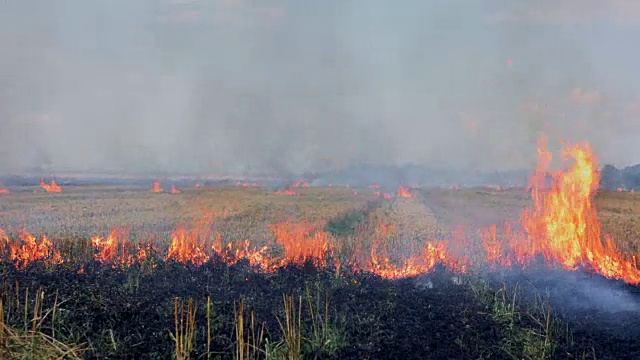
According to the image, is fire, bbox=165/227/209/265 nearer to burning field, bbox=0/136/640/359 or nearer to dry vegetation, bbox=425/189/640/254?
burning field, bbox=0/136/640/359

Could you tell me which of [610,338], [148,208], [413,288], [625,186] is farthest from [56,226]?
[625,186]

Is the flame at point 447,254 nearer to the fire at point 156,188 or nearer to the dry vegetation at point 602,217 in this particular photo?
the dry vegetation at point 602,217

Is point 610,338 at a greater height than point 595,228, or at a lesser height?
lesser

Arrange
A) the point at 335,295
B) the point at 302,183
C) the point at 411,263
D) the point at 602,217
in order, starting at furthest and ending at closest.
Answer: the point at 302,183, the point at 602,217, the point at 411,263, the point at 335,295

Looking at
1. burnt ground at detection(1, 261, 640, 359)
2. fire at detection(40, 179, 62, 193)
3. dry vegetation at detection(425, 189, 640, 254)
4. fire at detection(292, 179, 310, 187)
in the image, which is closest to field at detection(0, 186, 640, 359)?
burnt ground at detection(1, 261, 640, 359)

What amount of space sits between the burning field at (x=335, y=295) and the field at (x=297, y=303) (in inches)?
1.5

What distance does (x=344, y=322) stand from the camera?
947 cm

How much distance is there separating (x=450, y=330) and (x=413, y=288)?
113 inches

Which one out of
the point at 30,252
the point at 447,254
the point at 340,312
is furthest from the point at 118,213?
the point at 340,312

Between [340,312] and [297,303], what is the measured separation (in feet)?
4.04

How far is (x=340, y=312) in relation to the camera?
10102 mm

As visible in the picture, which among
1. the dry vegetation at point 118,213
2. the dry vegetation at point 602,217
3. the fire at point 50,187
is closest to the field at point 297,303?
the dry vegetation at point 602,217

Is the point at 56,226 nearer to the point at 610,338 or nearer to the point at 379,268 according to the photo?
the point at 379,268

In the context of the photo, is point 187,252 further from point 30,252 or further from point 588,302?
point 588,302
